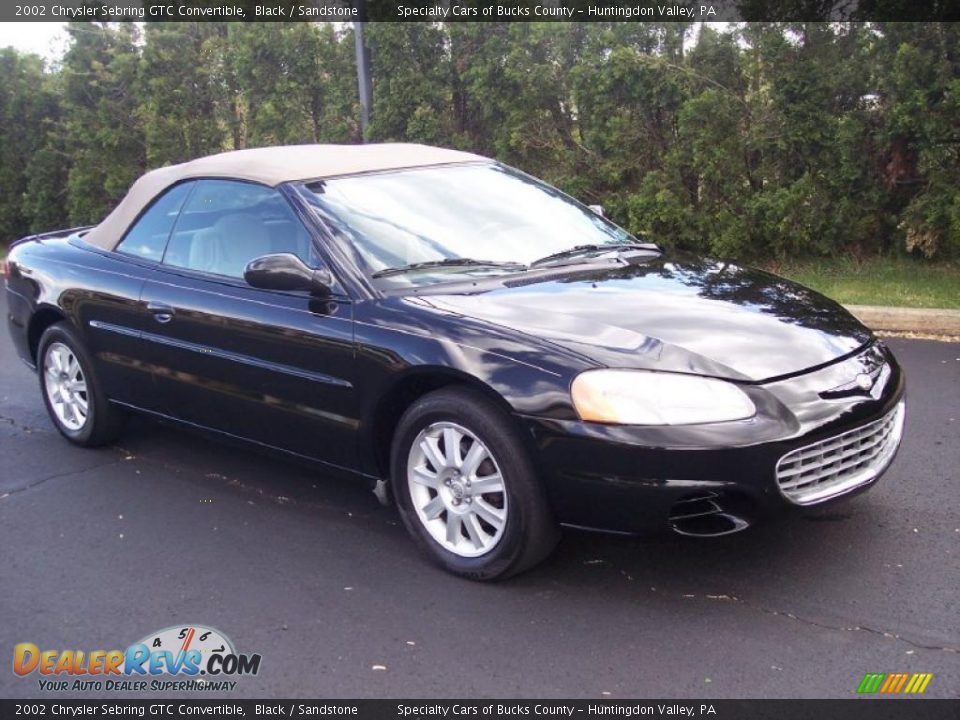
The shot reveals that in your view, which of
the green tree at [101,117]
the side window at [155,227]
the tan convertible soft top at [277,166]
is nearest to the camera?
the tan convertible soft top at [277,166]

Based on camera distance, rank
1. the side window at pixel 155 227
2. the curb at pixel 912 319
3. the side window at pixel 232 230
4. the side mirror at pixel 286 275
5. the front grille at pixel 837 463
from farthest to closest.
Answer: the curb at pixel 912 319 < the side window at pixel 155 227 < the side window at pixel 232 230 < the side mirror at pixel 286 275 < the front grille at pixel 837 463

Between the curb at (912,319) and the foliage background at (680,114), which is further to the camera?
the foliage background at (680,114)

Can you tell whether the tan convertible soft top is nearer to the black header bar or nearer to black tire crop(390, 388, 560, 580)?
black tire crop(390, 388, 560, 580)

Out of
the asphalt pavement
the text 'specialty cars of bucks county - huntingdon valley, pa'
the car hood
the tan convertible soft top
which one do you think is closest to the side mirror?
the text 'specialty cars of bucks county - huntingdon valley, pa'

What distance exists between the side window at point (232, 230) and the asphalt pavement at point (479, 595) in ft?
3.64

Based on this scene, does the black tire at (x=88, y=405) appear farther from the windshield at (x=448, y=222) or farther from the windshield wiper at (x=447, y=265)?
the windshield wiper at (x=447, y=265)

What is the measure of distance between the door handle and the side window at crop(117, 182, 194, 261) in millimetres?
309

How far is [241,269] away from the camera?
4531 mm

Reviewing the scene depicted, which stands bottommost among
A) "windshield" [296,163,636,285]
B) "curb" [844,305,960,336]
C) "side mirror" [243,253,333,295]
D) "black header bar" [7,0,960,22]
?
"curb" [844,305,960,336]

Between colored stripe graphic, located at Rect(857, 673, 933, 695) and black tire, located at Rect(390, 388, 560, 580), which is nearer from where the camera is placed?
colored stripe graphic, located at Rect(857, 673, 933, 695)

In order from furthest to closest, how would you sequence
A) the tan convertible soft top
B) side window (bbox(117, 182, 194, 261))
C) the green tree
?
the green tree → side window (bbox(117, 182, 194, 261)) → the tan convertible soft top

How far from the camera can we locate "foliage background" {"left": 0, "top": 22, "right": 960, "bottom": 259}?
909 cm

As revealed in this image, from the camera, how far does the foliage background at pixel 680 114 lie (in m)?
9.09

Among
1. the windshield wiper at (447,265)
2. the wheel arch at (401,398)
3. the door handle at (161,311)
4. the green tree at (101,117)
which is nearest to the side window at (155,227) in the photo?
the door handle at (161,311)
